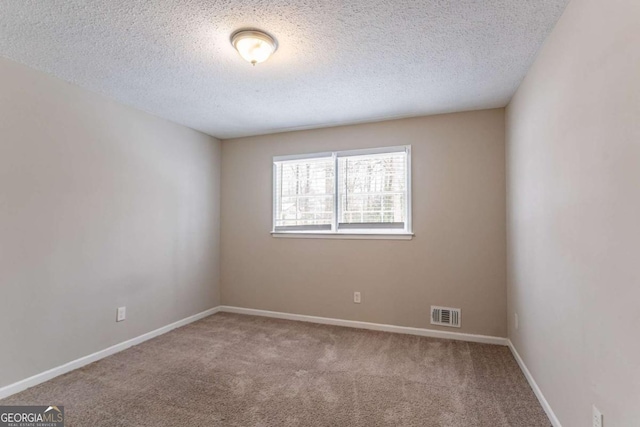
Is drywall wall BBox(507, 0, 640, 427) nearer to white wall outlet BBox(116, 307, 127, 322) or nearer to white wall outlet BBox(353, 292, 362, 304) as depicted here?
white wall outlet BBox(353, 292, 362, 304)

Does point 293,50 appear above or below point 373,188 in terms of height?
above

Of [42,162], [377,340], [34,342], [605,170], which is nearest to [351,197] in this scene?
[377,340]

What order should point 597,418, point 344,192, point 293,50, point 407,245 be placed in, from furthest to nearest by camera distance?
point 344,192 < point 407,245 < point 293,50 < point 597,418

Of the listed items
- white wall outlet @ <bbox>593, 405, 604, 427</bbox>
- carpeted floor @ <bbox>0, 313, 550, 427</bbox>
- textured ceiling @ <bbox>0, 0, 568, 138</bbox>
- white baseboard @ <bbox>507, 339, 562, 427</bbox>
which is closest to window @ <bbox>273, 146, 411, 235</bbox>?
textured ceiling @ <bbox>0, 0, 568, 138</bbox>

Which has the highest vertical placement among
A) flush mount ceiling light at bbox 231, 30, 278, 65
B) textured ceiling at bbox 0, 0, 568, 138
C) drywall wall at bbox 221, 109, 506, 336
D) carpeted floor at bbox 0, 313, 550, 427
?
textured ceiling at bbox 0, 0, 568, 138

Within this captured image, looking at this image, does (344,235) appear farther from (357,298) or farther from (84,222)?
(84,222)

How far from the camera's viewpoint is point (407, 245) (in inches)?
139

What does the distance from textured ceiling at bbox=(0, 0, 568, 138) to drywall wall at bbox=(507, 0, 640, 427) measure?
14.3 inches

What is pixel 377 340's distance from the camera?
3301 millimetres

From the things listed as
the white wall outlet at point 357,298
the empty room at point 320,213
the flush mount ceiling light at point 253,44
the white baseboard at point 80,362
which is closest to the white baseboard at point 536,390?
the empty room at point 320,213

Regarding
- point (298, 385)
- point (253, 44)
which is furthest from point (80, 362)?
point (253, 44)

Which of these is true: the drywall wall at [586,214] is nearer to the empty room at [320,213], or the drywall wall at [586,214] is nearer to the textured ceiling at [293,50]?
the empty room at [320,213]

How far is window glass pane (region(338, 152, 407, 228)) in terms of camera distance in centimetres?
363

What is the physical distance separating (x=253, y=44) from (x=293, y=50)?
12.3 inches
